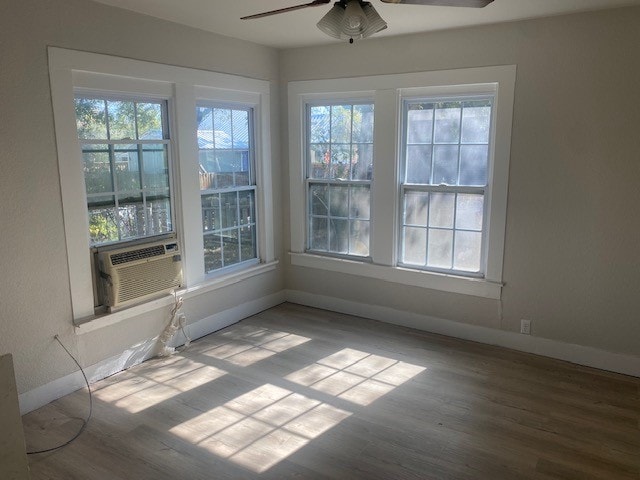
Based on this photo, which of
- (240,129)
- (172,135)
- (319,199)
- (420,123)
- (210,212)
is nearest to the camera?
(172,135)

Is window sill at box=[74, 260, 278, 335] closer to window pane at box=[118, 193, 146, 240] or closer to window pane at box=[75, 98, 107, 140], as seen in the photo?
window pane at box=[118, 193, 146, 240]

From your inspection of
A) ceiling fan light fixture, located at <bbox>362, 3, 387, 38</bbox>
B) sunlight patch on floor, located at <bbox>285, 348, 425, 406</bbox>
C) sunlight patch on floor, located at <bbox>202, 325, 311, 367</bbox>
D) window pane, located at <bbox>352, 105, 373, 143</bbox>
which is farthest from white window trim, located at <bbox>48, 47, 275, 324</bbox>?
ceiling fan light fixture, located at <bbox>362, 3, 387, 38</bbox>

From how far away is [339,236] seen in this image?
16.1 ft

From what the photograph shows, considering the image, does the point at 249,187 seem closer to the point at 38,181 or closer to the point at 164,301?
the point at 164,301

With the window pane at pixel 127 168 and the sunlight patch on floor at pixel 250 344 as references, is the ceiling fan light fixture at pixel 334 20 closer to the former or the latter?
the window pane at pixel 127 168

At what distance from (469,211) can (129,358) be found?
296 cm

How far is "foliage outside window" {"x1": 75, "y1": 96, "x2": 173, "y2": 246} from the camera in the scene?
3.40 meters

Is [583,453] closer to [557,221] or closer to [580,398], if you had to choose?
[580,398]

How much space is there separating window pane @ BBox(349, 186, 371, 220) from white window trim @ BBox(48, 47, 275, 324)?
2.72 ft

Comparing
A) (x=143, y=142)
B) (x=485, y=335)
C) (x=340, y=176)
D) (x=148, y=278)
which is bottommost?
(x=485, y=335)

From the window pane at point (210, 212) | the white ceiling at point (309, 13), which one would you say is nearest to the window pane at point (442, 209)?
the white ceiling at point (309, 13)

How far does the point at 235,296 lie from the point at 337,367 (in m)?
1.39

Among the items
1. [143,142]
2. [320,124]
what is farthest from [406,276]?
[143,142]

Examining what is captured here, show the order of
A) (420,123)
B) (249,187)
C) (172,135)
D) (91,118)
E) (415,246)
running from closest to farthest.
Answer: (91,118), (172,135), (420,123), (415,246), (249,187)
